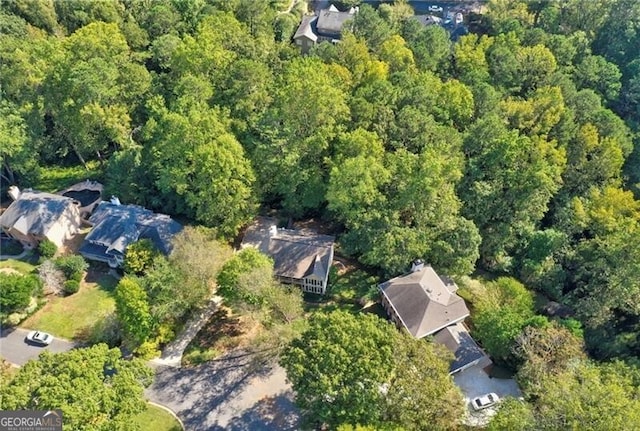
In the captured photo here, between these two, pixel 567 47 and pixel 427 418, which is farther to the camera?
pixel 567 47

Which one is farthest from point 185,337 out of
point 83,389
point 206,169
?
point 206,169

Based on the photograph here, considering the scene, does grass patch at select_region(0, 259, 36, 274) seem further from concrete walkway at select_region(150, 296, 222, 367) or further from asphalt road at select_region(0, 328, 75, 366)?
concrete walkway at select_region(150, 296, 222, 367)

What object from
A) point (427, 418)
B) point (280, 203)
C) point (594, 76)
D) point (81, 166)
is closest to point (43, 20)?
point (81, 166)

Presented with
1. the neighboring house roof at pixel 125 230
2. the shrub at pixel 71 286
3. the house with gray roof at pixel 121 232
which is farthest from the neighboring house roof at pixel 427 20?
the shrub at pixel 71 286

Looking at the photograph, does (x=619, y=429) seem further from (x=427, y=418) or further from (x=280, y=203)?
(x=280, y=203)

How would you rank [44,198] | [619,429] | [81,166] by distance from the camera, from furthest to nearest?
1. [81,166]
2. [44,198]
3. [619,429]

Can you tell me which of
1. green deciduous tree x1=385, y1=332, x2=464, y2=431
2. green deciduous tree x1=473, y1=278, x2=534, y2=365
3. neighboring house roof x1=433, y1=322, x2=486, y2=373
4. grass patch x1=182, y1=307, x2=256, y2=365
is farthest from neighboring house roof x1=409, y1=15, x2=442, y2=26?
green deciduous tree x1=385, y1=332, x2=464, y2=431
